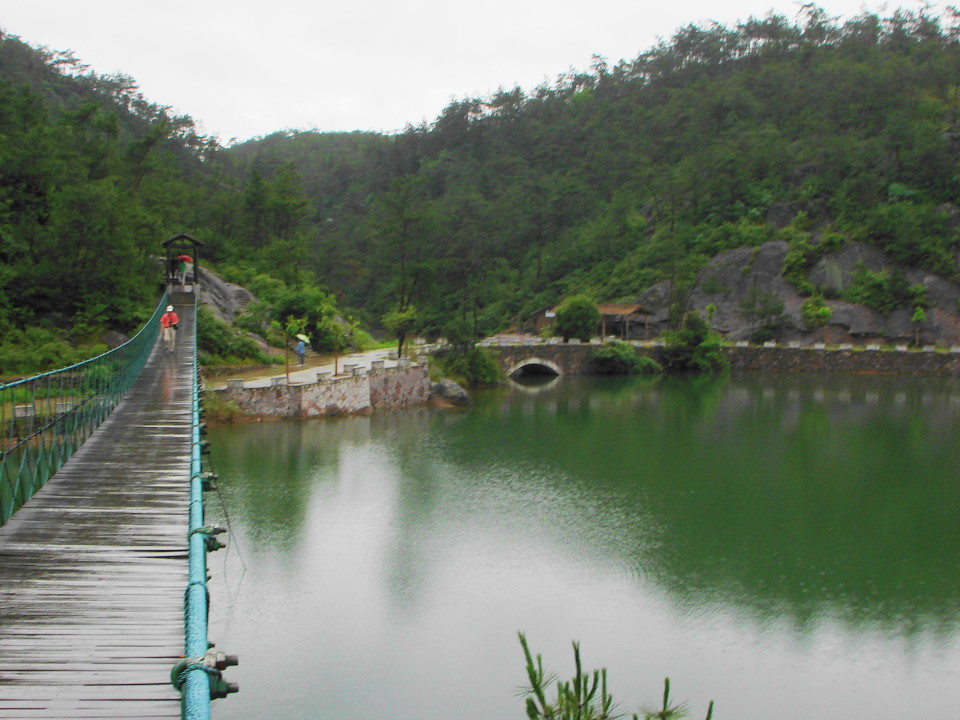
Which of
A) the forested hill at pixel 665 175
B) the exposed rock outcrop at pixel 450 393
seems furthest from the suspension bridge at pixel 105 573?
the forested hill at pixel 665 175

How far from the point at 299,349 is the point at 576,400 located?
415 inches

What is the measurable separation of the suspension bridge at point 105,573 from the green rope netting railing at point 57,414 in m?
0.03

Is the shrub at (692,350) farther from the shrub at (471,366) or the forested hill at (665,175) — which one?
the shrub at (471,366)

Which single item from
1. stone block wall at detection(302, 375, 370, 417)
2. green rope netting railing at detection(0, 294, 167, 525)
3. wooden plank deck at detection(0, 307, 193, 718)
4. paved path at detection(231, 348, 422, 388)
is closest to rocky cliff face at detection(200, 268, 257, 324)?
paved path at detection(231, 348, 422, 388)

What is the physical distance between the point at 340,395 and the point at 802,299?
93.6ft

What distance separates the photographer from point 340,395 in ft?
87.8

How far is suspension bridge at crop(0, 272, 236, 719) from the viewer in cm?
440

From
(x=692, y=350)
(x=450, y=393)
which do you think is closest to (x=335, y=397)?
(x=450, y=393)

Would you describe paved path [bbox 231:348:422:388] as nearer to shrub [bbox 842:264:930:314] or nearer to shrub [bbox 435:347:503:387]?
shrub [bbox 435:347:503:387]

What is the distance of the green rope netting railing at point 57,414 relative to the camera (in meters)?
7.44

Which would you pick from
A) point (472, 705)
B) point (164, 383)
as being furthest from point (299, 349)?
point (472, 705)

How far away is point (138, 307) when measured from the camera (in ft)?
83.1

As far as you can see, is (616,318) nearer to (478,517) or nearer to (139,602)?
(478,517)

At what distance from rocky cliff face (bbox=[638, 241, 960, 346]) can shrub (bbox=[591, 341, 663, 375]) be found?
6.36 m
